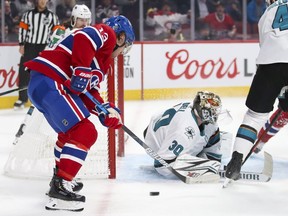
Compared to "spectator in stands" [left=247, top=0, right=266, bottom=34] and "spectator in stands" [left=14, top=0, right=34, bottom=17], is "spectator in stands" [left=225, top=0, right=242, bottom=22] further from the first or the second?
"spectator in stands" [left=14, top=0, right=34, bottom=17]

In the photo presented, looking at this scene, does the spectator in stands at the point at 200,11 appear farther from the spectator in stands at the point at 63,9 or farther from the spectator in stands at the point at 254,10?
the spectator in stands at the point at 63,9

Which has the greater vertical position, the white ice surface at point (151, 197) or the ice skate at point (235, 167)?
the ice skate at point (235, 167)

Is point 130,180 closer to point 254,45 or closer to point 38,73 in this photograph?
point 38,73

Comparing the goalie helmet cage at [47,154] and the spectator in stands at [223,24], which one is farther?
the spectator in stands at [223,24]

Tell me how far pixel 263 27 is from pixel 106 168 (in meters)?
1.09

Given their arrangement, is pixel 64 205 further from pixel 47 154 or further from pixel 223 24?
pixel 223 24

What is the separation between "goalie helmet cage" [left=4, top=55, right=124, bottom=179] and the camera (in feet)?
13.6

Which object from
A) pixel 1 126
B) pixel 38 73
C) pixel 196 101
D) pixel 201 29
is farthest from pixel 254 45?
pixel 38 73

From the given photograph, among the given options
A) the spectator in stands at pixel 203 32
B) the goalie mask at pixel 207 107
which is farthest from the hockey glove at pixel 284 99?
the spectator in stands at pixel 203 32

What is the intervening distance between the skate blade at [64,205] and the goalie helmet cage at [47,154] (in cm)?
68

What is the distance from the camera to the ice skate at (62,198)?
3.40 meters

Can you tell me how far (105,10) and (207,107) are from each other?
532 cm

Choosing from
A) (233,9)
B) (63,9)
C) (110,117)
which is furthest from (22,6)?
(110,117)

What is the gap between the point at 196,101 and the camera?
13.8 ft
